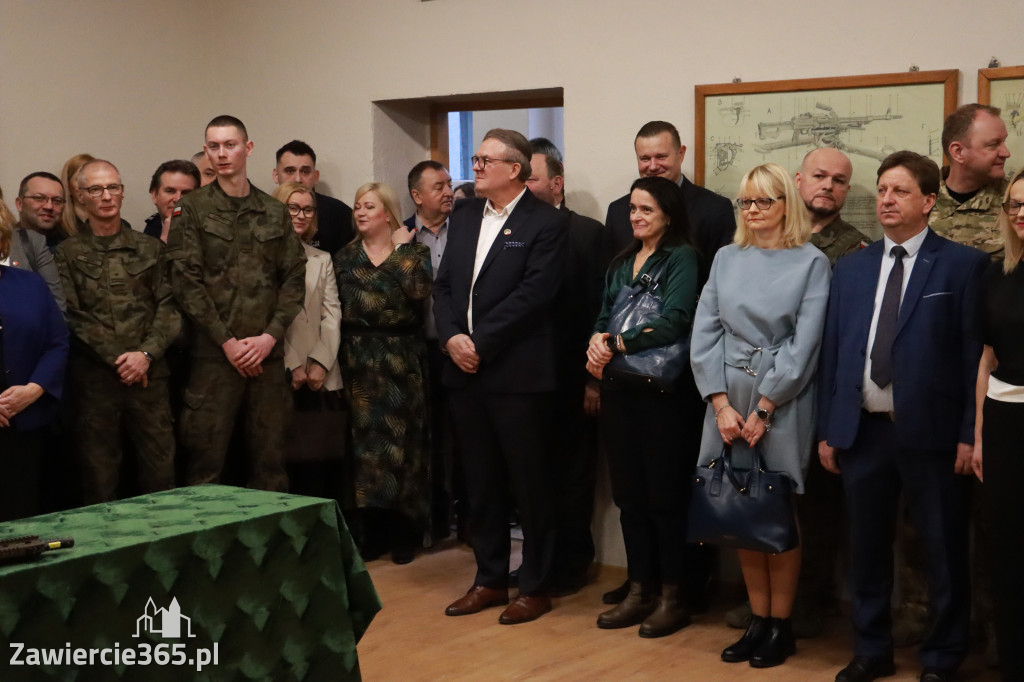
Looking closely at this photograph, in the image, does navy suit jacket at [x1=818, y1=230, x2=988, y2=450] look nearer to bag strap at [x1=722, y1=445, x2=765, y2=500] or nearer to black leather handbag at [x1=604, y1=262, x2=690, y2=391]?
bag strap at [x1=722, y1=445, x2=765, y2=500]

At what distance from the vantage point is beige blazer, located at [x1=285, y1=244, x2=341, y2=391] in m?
5.11

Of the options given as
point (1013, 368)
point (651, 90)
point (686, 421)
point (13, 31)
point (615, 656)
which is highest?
point (13, 31)

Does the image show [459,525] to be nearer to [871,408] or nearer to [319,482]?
[319,482]

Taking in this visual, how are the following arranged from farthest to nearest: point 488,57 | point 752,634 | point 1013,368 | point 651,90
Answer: point 488,57
point 651,90
point 752,634
point 1013,368

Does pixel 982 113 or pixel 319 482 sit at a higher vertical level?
pixel 982 113

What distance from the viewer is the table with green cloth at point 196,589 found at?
8.57 feet

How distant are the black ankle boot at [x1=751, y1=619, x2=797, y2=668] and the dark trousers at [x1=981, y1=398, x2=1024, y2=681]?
30.1 inches

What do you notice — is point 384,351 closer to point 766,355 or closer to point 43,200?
point 43,200

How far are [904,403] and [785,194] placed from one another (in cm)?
83

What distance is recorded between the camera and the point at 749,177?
4008 millimetres

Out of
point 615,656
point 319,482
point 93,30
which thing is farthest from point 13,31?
point 615,656

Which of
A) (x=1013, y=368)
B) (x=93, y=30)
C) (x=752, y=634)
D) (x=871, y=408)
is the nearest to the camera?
(x=1013, y=368)

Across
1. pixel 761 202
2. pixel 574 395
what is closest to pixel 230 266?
pixel 574 395

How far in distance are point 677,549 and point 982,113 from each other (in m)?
1.88
